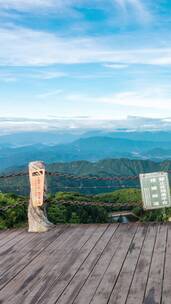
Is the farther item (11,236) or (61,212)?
(61,212)

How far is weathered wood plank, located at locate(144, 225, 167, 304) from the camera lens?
185 inches

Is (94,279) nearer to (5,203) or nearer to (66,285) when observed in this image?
(66,285)

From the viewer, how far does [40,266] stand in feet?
20.4

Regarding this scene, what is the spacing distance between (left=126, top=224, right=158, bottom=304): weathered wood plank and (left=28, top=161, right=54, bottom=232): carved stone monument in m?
2.40

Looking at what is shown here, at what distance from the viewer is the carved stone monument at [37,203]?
8477mm

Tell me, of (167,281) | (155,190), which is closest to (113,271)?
(167,281)

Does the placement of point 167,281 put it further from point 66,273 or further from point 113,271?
point 66,273

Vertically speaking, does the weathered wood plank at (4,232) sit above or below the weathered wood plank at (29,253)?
above

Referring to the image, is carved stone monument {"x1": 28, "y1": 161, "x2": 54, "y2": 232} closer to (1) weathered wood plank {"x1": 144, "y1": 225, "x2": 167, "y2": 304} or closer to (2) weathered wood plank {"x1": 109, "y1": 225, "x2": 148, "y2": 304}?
(2) weathered wood plank {"x1": 109, "y1": 225, "x2": 148, "y2": 304}

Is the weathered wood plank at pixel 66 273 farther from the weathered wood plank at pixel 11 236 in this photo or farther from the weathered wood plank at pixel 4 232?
the weathered wood plank at pixel 4 232

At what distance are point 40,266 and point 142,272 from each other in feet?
5.49

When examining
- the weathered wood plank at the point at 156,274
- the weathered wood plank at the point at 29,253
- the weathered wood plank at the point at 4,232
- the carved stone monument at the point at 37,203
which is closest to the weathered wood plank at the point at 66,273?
the weathered wood plank at the point at 29,253

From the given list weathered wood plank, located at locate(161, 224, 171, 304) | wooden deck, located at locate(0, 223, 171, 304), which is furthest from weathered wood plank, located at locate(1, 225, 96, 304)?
weathered wood plank, located at locate(161, 224, 171, 304)

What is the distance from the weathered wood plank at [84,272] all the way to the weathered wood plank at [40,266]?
0.40 m
